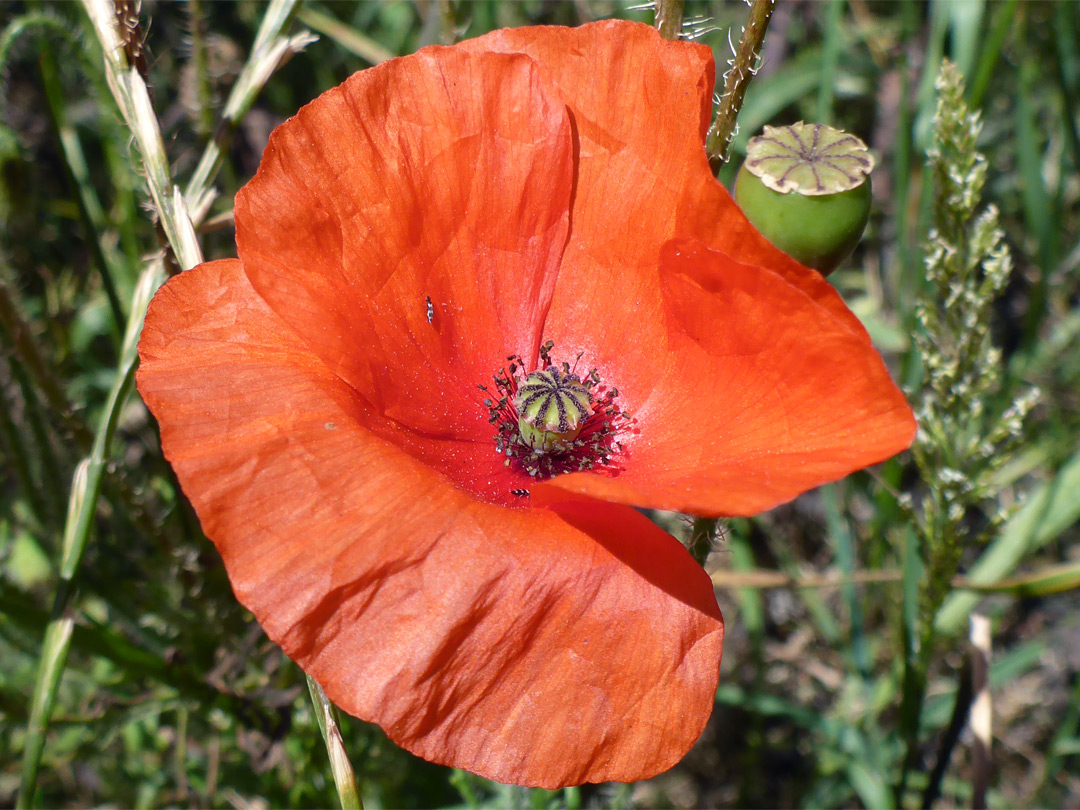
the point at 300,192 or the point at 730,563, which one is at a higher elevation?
the point at 300,192

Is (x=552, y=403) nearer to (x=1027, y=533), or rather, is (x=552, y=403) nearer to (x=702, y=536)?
(x=702, y=536)

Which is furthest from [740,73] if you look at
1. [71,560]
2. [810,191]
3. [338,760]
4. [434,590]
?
[71,560]

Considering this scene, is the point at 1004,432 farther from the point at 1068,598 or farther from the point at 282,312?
the point at 1068,598

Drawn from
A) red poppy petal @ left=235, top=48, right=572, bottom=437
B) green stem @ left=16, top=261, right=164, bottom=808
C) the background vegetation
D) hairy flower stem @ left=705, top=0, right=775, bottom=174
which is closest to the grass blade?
the background vegetation

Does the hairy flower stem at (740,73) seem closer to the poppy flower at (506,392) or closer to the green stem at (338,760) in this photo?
the poppy flower at (506,392)

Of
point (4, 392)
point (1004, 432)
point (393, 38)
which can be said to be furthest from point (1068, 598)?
point (4, 392)
